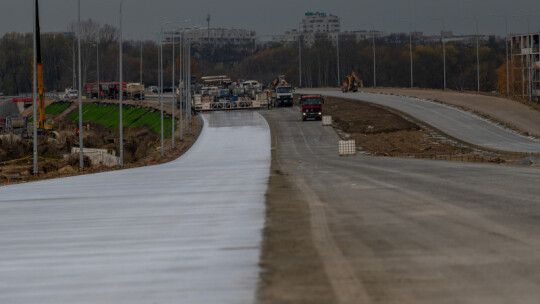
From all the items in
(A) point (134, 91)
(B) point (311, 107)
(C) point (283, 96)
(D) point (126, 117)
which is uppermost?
(A) point (134, 91)

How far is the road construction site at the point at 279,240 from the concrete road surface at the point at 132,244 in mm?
33

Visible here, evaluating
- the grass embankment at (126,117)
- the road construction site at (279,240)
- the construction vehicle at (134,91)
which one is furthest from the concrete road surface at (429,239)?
the construction vehicle at (134,91)

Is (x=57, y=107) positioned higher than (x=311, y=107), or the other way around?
(x=57, y=107)

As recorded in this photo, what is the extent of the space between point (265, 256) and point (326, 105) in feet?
301

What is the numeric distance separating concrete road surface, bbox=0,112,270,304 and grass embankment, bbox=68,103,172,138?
60276 mm

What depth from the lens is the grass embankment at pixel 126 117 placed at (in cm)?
9409

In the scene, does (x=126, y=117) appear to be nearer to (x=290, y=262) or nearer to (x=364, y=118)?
(x=364, y=118)

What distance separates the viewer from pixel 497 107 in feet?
290

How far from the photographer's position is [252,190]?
21172 mm

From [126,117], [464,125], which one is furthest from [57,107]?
[464,125]

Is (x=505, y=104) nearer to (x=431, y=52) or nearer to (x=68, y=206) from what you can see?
(x=68, y=206)

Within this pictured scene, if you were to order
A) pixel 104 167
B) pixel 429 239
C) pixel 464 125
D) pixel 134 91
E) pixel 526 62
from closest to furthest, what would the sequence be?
1. pixel 429 239
2. pixel 104 167
3. pixel 464 125
4. pixel 134 91
5. pixel 526 62

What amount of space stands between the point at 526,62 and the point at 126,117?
81342 millimetres

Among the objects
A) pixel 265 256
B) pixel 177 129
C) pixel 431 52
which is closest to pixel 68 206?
pixel 265 256
